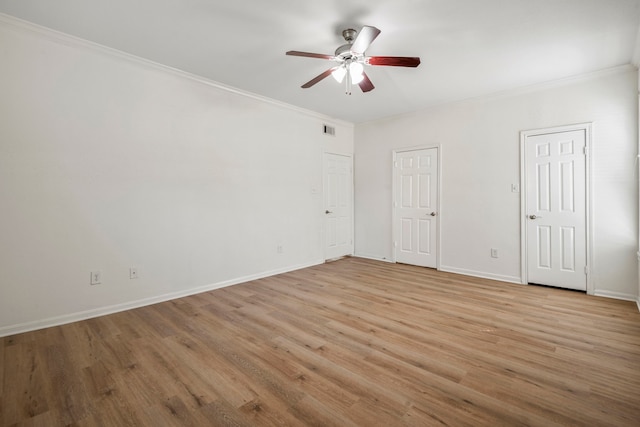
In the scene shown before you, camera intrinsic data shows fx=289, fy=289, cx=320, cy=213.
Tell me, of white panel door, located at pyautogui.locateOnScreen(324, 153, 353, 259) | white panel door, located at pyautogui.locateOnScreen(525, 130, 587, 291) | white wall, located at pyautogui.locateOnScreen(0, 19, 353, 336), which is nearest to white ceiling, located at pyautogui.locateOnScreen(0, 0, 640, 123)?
white wall, located at pyautogui.locateOnScreen(0, 19, 353, 336)

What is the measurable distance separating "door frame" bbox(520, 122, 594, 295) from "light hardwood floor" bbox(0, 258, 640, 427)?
0.57 metres

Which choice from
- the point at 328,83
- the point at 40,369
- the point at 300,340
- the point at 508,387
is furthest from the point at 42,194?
the point at 508,387

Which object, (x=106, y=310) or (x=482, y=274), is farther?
(x=482, y=274)

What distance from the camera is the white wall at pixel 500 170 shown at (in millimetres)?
3383

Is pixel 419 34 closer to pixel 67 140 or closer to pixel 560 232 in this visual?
pixel 560 232

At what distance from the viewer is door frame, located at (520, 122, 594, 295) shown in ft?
11.7

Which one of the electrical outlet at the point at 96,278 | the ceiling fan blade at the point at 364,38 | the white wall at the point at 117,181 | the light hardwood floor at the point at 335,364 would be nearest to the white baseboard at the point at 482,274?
the light hardwood floor at the point at 335,364

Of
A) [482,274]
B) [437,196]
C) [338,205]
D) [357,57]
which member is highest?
[357,57]

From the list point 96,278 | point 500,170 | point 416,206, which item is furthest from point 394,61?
point 96,278

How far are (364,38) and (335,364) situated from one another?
253 cm

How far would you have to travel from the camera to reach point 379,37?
2.78 meters

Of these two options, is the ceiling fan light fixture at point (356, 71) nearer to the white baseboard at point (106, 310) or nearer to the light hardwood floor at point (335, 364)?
the light hardwood floor at point (335, 364)

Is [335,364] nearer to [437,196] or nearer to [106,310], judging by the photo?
[106,310]

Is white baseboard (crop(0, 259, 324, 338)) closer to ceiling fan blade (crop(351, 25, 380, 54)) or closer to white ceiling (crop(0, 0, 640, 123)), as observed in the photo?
white ceiling (crop(0, 0, 640, 123))
